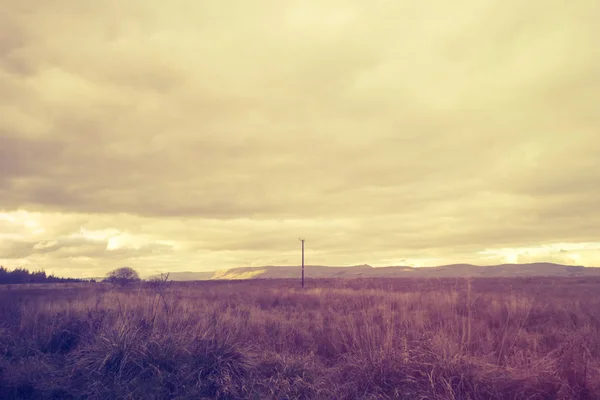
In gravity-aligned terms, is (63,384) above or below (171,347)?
below

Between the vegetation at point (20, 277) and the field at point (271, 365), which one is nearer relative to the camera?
the field at point (271, 365)

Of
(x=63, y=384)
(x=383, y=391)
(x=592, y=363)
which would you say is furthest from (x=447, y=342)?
(x=63, y=384)

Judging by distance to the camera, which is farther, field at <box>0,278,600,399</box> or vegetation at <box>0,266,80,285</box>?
vegetation at <box>0,266,80,285</box>

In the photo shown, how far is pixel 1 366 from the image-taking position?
25.2 ft

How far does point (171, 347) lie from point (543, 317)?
12.6 meters

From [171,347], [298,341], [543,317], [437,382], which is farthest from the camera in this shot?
[543,317]

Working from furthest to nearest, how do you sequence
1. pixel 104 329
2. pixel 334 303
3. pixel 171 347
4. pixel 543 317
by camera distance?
pixel 334 303, pixel 543 317, pixel 104 329, pixel 171 347

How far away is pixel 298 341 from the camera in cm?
996

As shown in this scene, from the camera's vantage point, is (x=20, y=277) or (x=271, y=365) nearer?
(x=271, y=365)

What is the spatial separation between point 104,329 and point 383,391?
6.14m

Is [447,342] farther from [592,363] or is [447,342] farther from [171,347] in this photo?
[171,347]

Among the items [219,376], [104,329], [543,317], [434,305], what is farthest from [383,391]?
[543,317]

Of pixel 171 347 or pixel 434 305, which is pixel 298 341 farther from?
pixel 434 305

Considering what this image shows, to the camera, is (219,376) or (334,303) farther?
(334,303)
